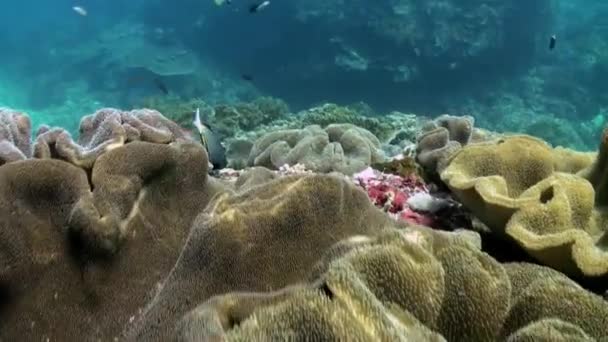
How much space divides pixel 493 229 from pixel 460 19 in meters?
23.0

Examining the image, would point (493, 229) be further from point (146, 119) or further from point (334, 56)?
point (334, 56)

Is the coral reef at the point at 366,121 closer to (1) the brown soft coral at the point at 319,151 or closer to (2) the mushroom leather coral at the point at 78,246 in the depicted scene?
(1) the brown soft coral at the point at 319,151

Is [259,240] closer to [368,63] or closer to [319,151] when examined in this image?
[319,151]

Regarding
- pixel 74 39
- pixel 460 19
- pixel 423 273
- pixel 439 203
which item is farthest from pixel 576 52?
pixel 74 39

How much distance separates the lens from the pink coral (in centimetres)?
304

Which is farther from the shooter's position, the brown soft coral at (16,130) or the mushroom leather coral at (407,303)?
the brown soft coral at (16,130)

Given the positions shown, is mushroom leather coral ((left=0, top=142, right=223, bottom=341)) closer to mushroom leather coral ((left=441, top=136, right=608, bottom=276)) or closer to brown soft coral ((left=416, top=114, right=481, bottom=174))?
mushroom leather coral ((left=441, top=136, right=608, bottom=276))

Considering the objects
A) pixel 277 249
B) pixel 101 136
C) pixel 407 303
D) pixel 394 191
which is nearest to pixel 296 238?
pixel 277 249

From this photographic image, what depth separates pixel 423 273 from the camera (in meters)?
1.33

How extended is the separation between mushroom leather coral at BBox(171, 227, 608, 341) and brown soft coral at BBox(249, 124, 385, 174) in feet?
10.1

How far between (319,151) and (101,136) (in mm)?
3046

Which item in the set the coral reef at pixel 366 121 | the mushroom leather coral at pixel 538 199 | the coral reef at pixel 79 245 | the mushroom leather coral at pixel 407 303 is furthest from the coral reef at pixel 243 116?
the mushroom leather coral at pixel 407 303

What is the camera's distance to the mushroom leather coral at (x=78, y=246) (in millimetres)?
1897

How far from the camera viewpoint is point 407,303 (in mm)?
1302
